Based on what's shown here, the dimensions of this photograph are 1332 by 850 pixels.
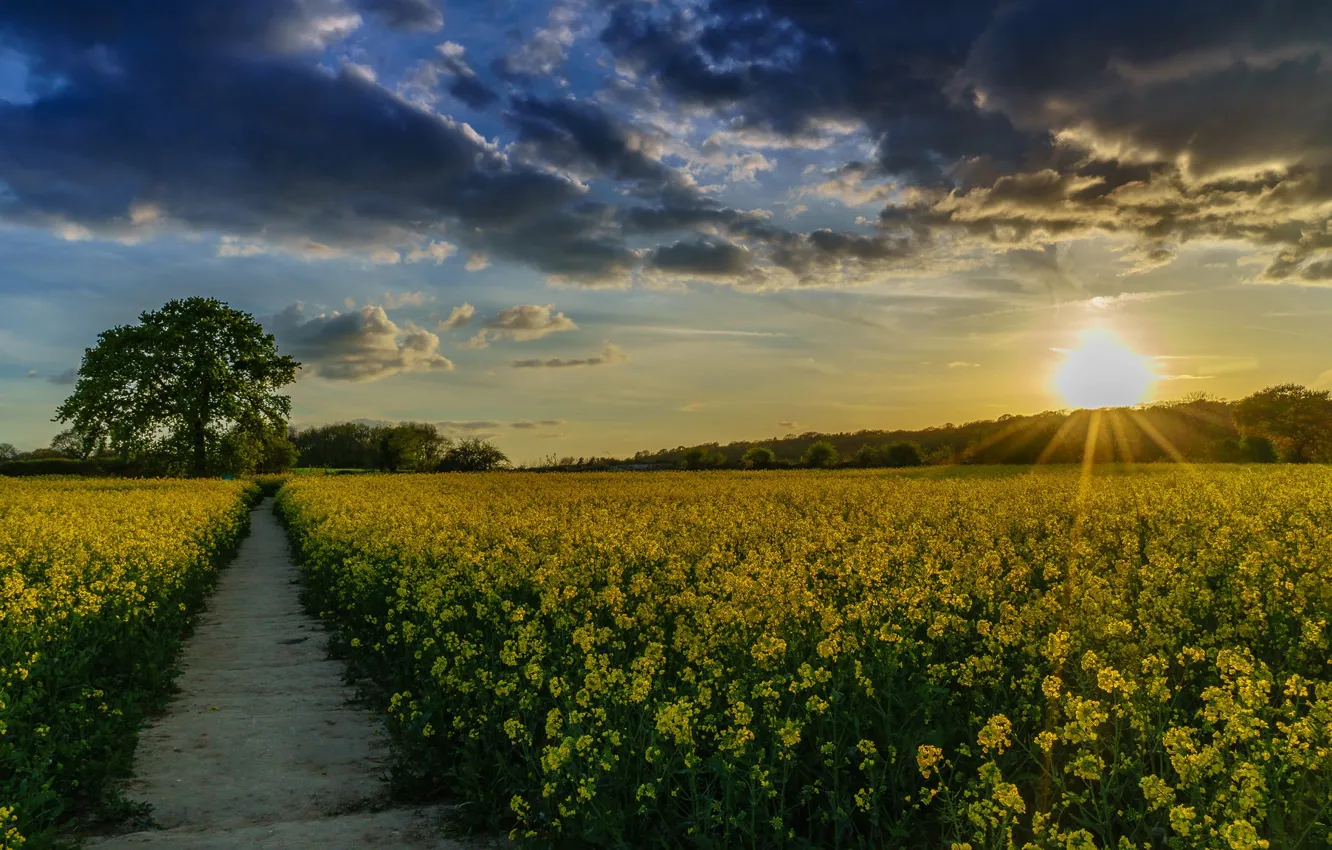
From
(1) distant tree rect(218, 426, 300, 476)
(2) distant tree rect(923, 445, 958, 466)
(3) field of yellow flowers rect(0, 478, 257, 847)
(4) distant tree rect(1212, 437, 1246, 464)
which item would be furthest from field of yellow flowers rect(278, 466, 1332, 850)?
(2) distant tree rect(923, 445, 958, 466)

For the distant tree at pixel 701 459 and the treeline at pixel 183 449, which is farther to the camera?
the distant tree at pixel 701 459

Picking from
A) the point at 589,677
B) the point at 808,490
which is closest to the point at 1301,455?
the point at 808,490

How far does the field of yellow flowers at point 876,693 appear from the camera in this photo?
4816mm

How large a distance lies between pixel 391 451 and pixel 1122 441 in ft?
228

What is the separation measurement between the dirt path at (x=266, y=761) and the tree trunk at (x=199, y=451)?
5234cm

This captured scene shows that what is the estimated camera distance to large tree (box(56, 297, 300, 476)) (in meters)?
57.5

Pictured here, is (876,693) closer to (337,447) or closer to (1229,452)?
(1229,452)

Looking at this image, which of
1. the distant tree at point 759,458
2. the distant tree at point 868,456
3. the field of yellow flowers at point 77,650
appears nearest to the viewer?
the field of yellow flowers at point 77,650

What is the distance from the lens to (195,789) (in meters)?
7.82

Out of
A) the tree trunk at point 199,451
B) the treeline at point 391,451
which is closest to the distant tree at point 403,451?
the treeline at point 391,451

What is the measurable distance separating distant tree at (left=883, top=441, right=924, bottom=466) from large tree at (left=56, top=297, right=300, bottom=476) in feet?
159

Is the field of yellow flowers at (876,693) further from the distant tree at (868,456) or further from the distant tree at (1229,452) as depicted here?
the distant tree at (868,456)

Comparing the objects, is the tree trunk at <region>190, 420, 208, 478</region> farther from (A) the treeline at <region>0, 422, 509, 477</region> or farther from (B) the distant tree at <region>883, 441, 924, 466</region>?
(B) the distant tree at <region>883, 441, 924, 466</region>

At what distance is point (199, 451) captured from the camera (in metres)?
60.9
